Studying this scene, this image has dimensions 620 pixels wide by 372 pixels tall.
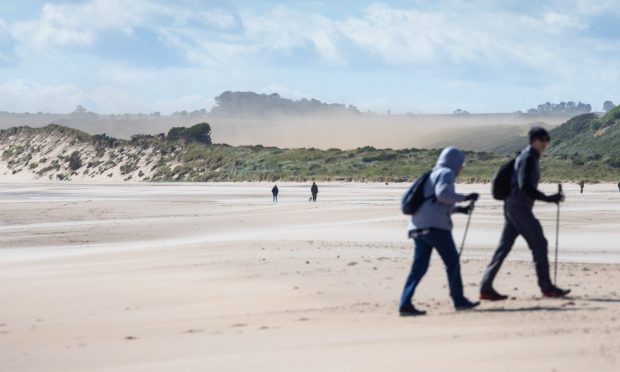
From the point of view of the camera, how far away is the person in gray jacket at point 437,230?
9.95 m

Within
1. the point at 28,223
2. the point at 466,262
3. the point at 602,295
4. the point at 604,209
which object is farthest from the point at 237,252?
the point at 604,209

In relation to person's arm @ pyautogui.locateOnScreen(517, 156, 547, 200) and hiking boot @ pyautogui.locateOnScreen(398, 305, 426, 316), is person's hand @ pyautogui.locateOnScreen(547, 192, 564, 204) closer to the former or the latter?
person's arm @ pyautogui.locateOnScreen(517, 156, 547, 200)

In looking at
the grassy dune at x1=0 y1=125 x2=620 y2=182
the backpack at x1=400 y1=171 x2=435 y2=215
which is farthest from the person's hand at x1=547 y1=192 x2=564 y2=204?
the grassy dune at x1=0 y1=125 x2=620 y2=182

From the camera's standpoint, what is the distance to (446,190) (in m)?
9.82

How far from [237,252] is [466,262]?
4212mm

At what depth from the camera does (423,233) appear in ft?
33.1

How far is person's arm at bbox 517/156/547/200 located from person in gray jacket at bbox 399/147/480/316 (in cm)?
76

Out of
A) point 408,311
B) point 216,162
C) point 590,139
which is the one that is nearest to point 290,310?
point 408,311

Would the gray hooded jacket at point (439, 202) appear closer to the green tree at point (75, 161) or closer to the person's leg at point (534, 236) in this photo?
the person's leg at point (534, 236)

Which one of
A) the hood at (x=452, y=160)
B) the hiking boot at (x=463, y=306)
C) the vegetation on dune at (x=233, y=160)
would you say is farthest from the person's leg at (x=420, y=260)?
the vegetation on dune at (x=233, y=160)

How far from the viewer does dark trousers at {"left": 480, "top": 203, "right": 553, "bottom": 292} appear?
35.4 ft

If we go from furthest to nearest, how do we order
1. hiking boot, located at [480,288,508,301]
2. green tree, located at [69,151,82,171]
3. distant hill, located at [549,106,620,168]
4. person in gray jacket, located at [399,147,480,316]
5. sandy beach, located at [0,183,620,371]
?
green tree, located at [69,151,82,171], distant hill, located at [549,106,620,168], hiking boot, located at [480,288,508,301], person in gray jacket, located at [399,147,480,316], sandy beach, located at [0,183,620,371]

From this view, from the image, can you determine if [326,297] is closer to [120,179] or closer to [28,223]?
[28,223]

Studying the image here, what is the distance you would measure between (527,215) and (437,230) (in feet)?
4.23
